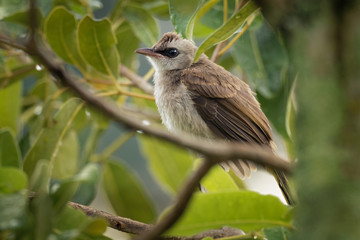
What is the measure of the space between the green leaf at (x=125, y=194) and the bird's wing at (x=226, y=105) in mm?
766

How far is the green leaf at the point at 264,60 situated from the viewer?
10.3 feet

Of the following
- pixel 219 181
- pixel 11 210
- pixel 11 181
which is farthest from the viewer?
pixel 219 181

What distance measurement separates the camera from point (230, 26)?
207cm

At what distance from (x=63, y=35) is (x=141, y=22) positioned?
0.53 metres

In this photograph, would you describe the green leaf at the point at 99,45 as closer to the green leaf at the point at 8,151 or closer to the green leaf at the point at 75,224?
the green leaf at the point at 8,151

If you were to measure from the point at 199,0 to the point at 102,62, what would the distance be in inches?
43.2

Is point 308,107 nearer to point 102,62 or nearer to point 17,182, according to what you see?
point 17,182

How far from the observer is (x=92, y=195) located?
9.45 ft

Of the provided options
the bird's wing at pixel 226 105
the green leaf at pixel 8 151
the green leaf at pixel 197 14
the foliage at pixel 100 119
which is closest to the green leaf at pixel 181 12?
the foliage at pixel 100 119

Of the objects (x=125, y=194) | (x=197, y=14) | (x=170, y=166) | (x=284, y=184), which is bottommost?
(x=125, y=194)

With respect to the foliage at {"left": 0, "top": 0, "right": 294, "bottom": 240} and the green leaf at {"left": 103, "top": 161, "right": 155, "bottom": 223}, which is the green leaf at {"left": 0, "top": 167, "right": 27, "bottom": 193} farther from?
the green leaf at {"left": 103, "top": 161, "right": 155, "bottom": 223}

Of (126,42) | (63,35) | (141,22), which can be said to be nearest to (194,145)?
(63,35)

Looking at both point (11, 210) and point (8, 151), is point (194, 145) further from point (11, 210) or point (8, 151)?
point (8, 151)

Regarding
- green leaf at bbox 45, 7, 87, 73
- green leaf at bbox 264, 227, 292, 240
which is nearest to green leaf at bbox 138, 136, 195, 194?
green leaf at bbox 45, 7, 87, 73
